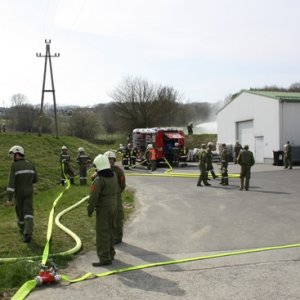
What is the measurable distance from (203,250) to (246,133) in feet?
104

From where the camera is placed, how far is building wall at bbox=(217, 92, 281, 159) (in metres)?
34.0

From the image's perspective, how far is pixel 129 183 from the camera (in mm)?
20234

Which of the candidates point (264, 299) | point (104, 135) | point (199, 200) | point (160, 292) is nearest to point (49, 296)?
point (160, 292)

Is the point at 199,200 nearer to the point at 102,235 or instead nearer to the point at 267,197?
the point at 267,197

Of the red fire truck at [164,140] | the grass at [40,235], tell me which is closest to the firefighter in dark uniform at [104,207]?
the grass at [40,235]

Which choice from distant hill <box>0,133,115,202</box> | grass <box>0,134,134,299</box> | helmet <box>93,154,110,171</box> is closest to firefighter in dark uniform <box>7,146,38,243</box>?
grass <box>0,134,134,299</box>

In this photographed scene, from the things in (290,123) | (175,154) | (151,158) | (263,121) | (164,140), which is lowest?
(151,158)

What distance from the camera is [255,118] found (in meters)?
37.1

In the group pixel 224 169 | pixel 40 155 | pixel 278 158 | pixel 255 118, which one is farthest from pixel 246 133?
pixel 224 169

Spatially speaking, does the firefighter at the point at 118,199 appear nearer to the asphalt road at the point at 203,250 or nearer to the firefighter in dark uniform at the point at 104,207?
the asphalt road at the point at 203,250

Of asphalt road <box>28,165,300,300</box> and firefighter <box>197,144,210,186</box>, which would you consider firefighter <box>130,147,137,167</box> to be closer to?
firefighter <box>197,144,210,186</box>

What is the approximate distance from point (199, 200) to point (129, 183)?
6.16m

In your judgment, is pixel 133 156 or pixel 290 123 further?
pixel 290 123

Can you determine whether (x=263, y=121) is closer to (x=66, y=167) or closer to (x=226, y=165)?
(x=226, y=165)
